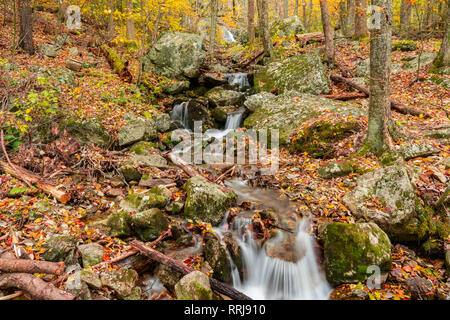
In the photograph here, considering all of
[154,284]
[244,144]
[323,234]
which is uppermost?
[244,144]

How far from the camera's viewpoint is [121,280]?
369 cm

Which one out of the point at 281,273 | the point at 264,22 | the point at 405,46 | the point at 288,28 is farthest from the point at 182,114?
the point at 288,28

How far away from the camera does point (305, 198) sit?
19.1 feet

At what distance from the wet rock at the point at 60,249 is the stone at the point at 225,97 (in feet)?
28.9

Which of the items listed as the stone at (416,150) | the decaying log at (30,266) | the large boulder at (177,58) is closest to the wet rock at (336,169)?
the stone at (416,150)

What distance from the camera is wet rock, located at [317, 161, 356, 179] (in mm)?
6129

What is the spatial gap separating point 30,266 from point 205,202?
3051 millimetres

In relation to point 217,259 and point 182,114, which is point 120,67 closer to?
point 182,114

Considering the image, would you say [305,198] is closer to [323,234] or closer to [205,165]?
[323,234]

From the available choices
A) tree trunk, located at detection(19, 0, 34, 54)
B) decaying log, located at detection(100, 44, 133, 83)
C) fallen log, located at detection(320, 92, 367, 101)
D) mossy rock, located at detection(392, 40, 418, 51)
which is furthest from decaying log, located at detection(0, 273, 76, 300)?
mossy rock, located at detection(392, 40, 418, 51)

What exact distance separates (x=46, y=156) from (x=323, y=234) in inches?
272

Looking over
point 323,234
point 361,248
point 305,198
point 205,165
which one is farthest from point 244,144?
point 361,248

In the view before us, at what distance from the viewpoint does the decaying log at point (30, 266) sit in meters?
3.44
